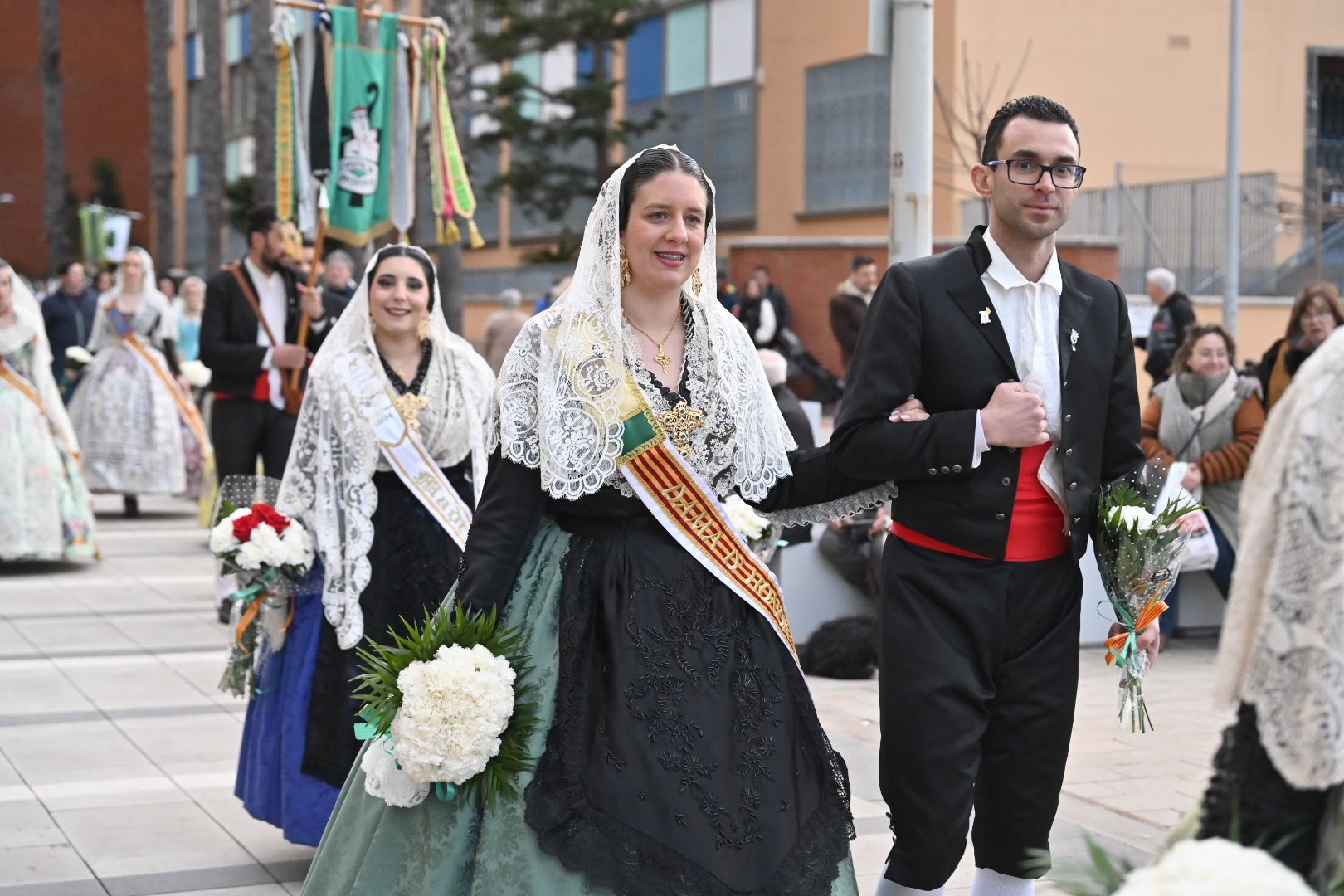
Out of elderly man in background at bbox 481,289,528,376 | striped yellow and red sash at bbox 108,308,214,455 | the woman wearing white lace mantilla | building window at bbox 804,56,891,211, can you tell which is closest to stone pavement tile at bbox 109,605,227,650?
the woman wearing white lace mantilla

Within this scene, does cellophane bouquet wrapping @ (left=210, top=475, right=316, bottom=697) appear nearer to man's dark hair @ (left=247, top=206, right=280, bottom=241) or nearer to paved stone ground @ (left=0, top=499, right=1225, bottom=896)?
paved stone ground @ (left=0, top=499, right=1225, bottom=896)

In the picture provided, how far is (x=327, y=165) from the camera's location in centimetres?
834

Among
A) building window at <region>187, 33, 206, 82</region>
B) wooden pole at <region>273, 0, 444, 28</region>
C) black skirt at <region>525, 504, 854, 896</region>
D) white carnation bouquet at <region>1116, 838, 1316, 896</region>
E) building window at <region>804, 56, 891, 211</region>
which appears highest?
building window at <region>187, 33, 206, 82</region>

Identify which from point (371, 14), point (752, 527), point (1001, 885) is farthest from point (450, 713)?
point (371, 14)

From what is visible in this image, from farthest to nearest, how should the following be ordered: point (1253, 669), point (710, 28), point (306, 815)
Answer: point (710, 28), point (306, 815), point (1253, 669)

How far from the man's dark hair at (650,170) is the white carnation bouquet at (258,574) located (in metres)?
1.85

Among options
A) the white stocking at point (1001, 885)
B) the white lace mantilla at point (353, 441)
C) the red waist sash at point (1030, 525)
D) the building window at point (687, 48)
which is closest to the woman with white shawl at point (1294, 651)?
the red waist sash at point (1030, 525)

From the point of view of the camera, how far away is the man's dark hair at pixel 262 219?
8.10 meters

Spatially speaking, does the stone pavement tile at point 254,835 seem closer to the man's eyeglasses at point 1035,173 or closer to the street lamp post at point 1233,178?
the man's eyeglasses at point 1035,173

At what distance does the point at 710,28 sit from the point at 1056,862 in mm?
25206

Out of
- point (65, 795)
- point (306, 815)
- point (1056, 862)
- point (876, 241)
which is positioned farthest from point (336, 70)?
point (876, 241)

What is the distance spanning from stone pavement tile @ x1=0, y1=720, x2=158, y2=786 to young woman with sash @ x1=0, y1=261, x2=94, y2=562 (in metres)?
4.16

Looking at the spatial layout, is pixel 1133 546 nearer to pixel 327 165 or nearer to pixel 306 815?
pixel 306 815

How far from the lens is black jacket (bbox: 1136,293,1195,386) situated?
43.7ft
